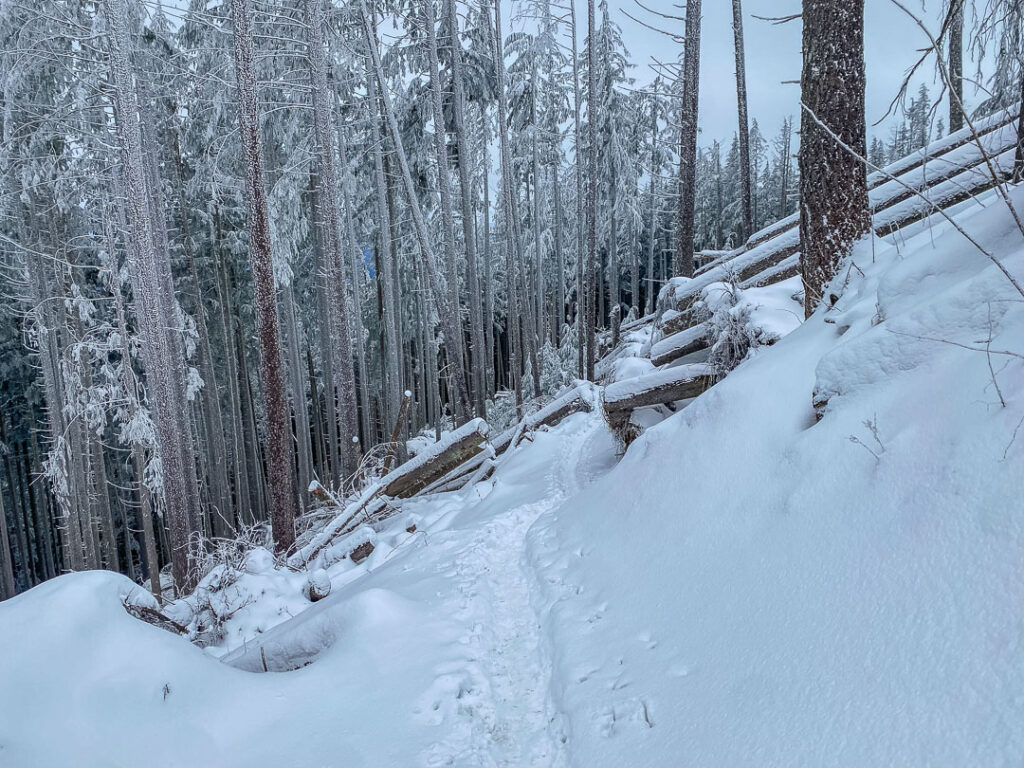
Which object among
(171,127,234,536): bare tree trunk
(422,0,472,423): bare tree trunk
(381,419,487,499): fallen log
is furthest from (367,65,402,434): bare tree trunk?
(381,419,487,499): fallen log

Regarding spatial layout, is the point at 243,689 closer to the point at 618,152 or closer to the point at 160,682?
the point at 160,682

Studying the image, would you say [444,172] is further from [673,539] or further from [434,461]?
[673,539]

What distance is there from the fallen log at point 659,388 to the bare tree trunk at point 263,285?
4.57 m

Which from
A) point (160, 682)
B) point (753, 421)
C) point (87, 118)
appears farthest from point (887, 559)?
point (87, 118)

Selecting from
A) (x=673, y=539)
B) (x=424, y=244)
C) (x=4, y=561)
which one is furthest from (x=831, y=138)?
(x=4, y=561)

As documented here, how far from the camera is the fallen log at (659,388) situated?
19.9 feet

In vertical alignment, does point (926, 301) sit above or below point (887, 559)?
above

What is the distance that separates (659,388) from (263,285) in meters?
5.44

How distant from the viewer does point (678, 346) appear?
7.21 metres

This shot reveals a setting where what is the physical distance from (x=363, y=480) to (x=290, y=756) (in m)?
7.66

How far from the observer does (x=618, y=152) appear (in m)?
22.2

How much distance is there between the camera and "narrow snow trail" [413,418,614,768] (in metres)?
2.78

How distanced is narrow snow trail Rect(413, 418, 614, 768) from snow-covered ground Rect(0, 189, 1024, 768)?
0.02 meters

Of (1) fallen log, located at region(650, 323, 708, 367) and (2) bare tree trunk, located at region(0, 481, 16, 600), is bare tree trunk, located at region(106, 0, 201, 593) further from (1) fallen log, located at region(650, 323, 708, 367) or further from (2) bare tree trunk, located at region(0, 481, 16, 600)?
(2) bare tree trunk, located at region(0, 481, 16, 600)
